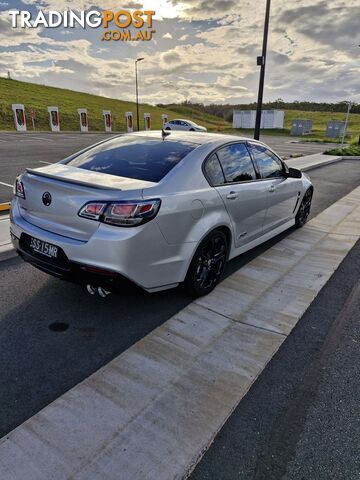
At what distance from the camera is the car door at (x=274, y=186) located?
4605 millimetres

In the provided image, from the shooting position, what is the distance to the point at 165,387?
252cm

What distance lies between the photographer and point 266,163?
15.6 ft

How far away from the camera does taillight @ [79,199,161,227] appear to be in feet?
9.09

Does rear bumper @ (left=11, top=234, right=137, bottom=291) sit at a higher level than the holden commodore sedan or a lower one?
lower

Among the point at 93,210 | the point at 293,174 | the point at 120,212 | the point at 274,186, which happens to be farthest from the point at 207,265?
the point at 293,174

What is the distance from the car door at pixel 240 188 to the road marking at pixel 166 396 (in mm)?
682

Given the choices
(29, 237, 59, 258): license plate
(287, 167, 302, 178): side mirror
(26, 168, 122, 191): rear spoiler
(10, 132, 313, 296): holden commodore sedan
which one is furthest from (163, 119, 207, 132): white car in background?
(29, 237, 59, 258): license plate

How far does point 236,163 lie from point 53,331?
2532 mm

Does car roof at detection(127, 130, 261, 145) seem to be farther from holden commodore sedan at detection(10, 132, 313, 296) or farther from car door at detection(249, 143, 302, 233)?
car door at detection(249, 143, 302, 233)

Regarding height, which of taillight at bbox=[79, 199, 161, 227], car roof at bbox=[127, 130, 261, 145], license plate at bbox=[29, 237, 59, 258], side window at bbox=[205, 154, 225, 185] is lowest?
license plate at bbox=[29, 237, 59, 258]

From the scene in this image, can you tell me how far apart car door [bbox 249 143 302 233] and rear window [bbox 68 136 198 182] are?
1301 millimetres

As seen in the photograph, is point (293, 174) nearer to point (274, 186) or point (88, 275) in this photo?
point (274, 186)

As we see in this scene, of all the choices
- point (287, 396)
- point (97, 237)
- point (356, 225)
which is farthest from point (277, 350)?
point (356, 225)

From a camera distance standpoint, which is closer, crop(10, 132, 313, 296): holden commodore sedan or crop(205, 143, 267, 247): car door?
crop(10, 132, 313, 296): holden commodore sedan
